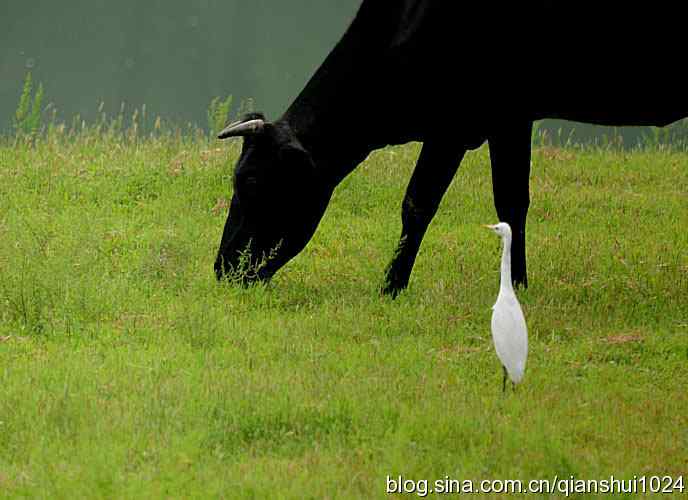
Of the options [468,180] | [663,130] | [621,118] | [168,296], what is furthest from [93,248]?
[663,130]

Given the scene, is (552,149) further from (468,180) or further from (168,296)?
(168,296)

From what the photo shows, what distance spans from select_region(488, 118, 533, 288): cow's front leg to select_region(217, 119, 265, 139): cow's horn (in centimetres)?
151

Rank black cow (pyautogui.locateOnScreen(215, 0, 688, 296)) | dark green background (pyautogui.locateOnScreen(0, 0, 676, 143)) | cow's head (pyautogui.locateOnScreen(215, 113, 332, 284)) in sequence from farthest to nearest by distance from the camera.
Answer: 1. dark green background (pyautogui.locateOnScreen(0, 0, 676, 143))
2. cow's head (pyautogui.locateOnScreen(215, 113, 332, 284))
3. black cow (pyautogui.locateOnScreen(215, 0, 688, 296))

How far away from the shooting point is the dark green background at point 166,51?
75.0ft

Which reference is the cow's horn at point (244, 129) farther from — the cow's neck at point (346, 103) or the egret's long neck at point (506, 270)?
the egret's long neck at point (506, 270)

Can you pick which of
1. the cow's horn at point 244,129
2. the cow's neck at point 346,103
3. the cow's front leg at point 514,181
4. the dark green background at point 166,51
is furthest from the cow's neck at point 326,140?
the dark green background at point 166,51

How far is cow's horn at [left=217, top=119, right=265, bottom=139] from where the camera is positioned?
7.76 meters

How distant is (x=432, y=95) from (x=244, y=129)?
1145mm

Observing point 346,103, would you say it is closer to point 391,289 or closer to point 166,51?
point 391,289

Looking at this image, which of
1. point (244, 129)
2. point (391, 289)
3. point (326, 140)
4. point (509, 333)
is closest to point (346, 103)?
point (326, 140)

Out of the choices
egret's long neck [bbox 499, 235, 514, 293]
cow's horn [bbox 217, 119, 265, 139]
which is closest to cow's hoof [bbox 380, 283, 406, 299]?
cow's horn [bbox 217, 119, 265, 139]

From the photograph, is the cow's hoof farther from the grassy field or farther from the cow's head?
the cow's head

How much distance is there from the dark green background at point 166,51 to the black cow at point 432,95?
12971 mm

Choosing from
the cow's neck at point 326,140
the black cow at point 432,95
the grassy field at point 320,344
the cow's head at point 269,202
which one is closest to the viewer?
the grassy field at point 320,344
